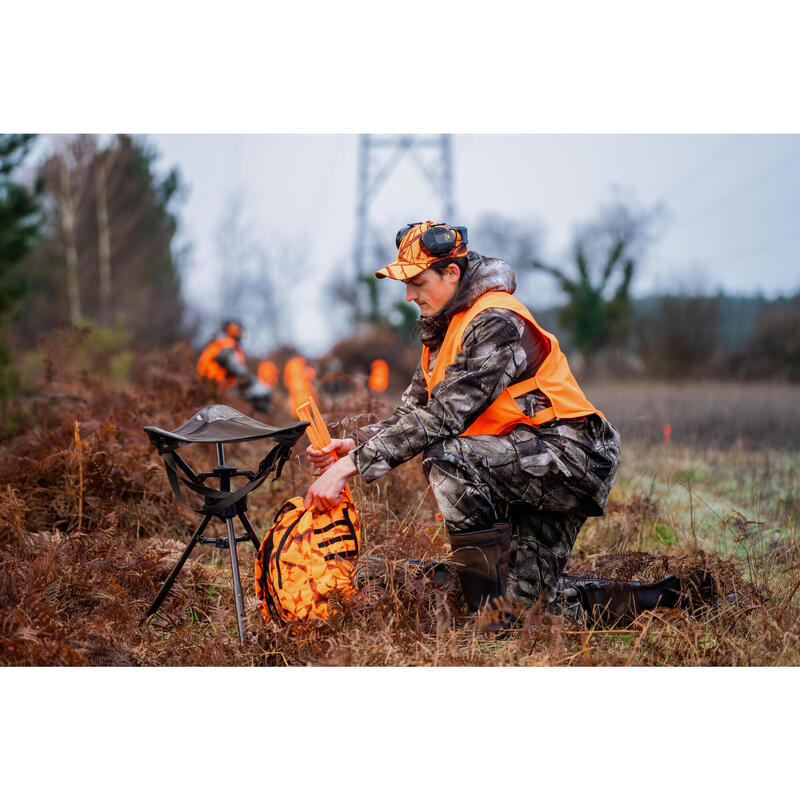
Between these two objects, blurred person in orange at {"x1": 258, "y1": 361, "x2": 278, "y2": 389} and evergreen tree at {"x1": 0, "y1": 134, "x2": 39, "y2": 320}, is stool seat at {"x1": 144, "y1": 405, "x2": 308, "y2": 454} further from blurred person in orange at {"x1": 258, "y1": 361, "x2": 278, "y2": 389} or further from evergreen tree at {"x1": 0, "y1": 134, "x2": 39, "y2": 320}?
evergreen tree at {"x1": 0, "y1": 134, "x2": 39, "y2": 320}

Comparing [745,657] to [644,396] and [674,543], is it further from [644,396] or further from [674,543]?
[644,396]

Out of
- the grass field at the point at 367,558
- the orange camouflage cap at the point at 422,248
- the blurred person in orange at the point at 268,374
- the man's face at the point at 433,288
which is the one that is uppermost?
the orange camouflage cap at the point at 422,248

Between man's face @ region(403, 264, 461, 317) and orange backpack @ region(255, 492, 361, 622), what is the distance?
103 centimetres

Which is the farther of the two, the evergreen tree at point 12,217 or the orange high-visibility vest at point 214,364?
the evergreen tree at point 12,217

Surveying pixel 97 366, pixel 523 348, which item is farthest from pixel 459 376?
pixel 97 366

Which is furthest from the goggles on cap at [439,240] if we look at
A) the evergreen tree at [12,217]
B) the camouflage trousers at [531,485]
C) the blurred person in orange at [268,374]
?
the evergreen tree at [12,217]

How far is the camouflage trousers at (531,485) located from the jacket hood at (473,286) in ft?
1.94

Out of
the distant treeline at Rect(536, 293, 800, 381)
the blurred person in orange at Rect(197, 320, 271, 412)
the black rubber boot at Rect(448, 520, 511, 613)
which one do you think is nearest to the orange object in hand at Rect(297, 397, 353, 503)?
the black rubber boot at Rect(448, 520, 511, 613)

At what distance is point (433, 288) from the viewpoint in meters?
3.76

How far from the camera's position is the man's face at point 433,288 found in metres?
3.74

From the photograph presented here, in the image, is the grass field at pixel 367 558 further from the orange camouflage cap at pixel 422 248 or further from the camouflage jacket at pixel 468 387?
the orange camouflage cap at pixel 422 248

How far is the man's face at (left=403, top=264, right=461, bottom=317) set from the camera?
374 cm

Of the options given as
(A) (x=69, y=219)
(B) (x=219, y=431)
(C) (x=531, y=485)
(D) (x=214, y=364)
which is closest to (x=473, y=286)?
(C) (x=531, y=485)

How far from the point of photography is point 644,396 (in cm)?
998
